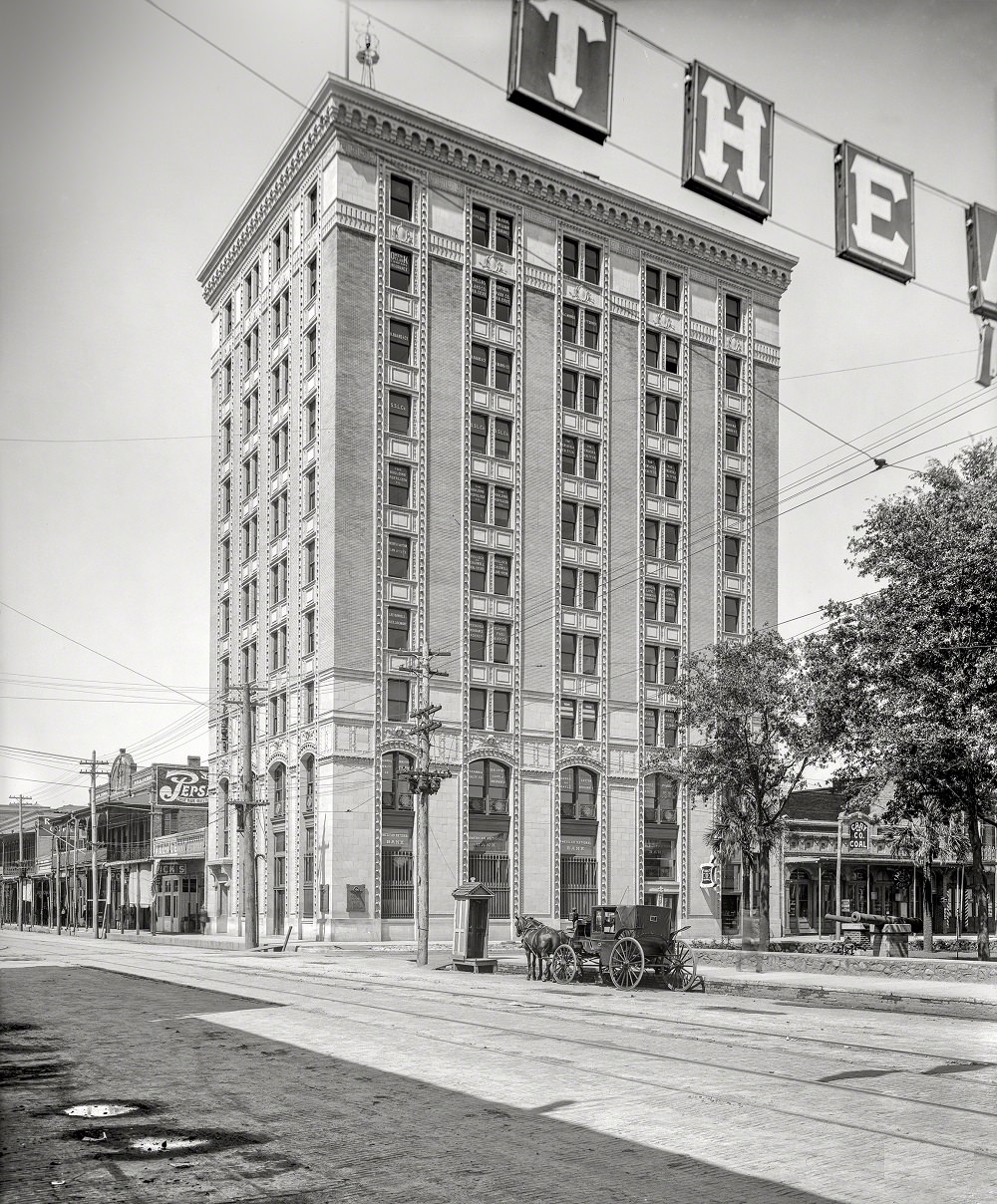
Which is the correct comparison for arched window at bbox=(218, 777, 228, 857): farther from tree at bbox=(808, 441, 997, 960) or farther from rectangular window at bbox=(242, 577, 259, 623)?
tree at bbox=(808, 441, 997, 960)

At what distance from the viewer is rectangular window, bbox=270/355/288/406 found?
5994 centimetres

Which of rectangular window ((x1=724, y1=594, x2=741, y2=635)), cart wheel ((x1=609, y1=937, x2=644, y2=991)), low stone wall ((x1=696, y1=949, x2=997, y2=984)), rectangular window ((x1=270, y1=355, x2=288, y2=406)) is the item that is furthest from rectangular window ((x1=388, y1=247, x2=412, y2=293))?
cart wheel ((x1=609, y1=937, x2=644, y2=991))

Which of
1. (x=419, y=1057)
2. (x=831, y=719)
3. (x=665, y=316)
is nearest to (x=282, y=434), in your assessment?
(x=665, y=316)

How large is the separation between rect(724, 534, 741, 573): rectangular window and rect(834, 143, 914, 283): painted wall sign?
2081 inches

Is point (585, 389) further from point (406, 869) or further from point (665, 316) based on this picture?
point (406, 869)

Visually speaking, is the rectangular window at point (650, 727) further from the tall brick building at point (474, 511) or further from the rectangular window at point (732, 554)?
the rectangular window at point (732, 554)

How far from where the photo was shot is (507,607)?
57500 mm

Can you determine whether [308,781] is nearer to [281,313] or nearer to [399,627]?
[399,627]

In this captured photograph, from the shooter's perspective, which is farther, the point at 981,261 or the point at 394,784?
Answer: the point at 394,784

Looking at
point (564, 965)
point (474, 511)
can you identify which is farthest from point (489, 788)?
point (564, 965)

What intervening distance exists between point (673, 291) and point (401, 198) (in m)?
16.3

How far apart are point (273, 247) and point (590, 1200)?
5850 cm

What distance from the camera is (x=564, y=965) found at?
2739cm

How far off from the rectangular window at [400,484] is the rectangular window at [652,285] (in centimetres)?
1719
